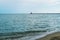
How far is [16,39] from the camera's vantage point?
21938 mm

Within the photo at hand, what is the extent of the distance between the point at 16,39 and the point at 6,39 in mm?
1671

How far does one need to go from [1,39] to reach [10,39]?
1.41m

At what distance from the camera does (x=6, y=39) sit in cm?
2258

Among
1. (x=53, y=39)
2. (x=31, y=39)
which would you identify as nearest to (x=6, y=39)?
(x=31, y=39)

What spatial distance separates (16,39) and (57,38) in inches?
243

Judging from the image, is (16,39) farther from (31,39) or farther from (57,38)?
(57,38)

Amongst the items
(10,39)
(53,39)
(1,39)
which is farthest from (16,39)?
(53,39)

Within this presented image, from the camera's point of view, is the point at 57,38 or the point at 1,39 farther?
the point at 1,39

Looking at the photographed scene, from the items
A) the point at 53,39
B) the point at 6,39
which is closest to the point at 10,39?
the point at 6,39

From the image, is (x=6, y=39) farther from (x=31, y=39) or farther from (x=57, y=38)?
(x=57, y=38)

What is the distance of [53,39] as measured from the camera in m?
18.9

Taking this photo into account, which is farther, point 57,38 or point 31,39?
point 31,39

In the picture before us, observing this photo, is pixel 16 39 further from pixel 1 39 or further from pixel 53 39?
pixel 53 39

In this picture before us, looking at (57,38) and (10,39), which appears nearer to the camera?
(57,38)
